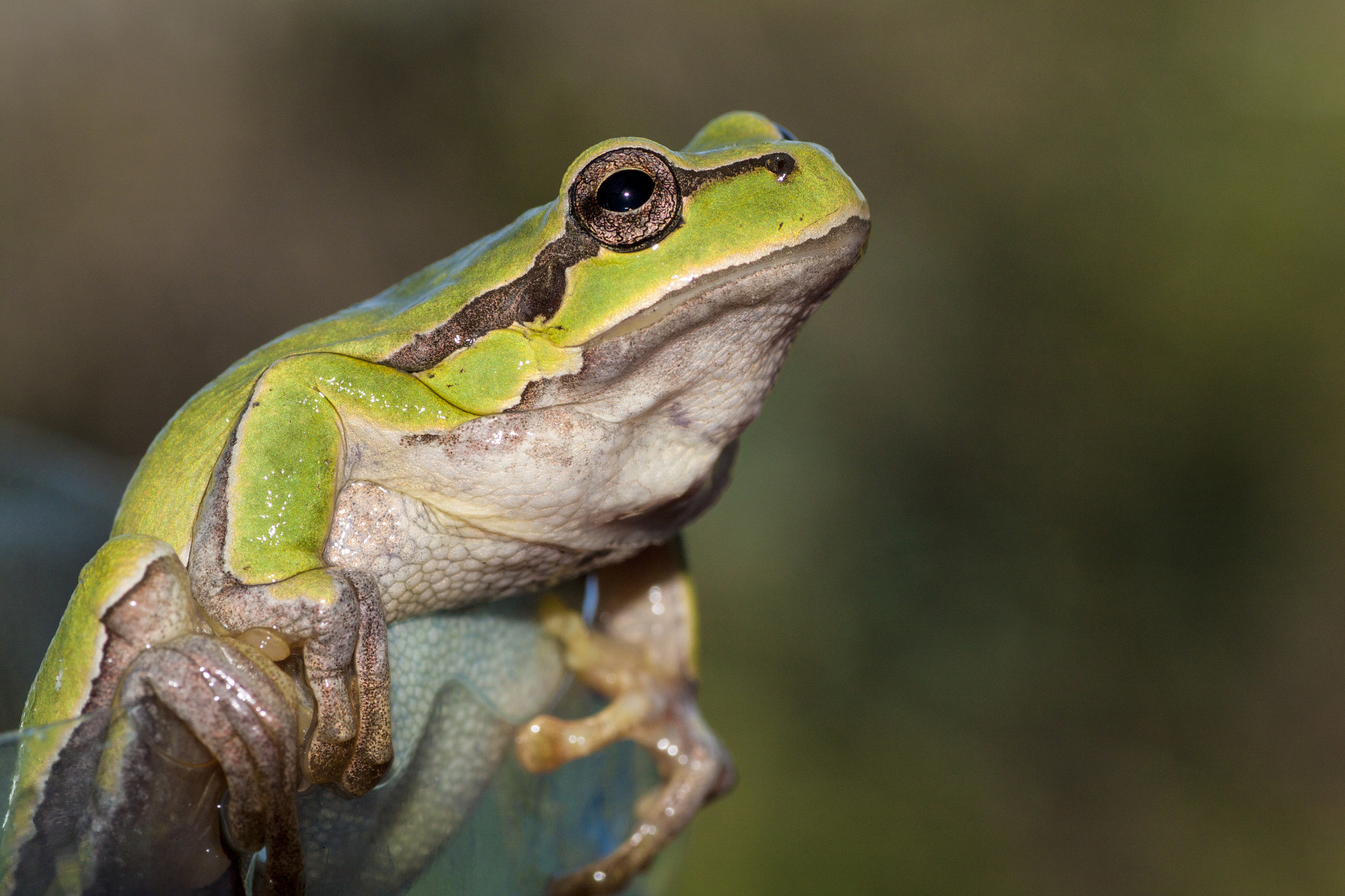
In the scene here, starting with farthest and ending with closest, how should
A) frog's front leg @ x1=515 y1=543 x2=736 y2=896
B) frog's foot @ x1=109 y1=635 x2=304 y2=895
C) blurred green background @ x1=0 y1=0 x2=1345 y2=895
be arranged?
blurred green background @ x1=0 y1=0 x2=1345 y2=895
frog's front leg @ x1=515 y1=543 x2=736 y2=896
frog's foot @ x1=109 y1=635 x2=304 y2=895

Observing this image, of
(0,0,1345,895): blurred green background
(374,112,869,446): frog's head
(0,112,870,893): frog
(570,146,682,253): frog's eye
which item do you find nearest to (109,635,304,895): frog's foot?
Result: (0,112,870,893): frog

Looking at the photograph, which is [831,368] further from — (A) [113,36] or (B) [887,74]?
(A) [113,36]

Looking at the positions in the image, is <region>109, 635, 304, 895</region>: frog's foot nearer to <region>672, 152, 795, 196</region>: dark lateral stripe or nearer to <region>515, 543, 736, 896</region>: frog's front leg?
<region>515, 543, 736, 896</region>: frog's front leg

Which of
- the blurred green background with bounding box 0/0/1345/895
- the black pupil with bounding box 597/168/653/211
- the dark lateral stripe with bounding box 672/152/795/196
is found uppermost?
the black pupil with bounding box 597/168/653/211

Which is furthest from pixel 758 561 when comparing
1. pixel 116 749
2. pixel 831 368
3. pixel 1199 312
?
pixel 116 749

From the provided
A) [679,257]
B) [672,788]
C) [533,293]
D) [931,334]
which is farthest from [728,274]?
[931,334]

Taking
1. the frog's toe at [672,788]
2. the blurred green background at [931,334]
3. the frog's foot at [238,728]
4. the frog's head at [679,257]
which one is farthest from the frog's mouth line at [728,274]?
the blurred green background at [931,334]
